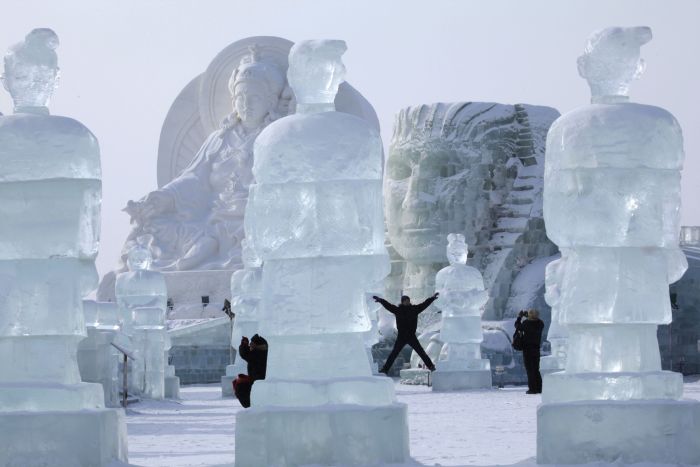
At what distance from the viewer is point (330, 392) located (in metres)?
8.44

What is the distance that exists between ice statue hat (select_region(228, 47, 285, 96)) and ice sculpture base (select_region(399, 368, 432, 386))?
1086 centimetres

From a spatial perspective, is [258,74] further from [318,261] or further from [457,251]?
[318,261]

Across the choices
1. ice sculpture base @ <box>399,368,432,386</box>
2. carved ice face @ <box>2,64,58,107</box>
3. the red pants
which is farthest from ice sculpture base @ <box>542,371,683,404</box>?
ice sculpture base @ <box>399,368,432,386</box>

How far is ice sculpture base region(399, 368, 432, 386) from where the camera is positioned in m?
21.2

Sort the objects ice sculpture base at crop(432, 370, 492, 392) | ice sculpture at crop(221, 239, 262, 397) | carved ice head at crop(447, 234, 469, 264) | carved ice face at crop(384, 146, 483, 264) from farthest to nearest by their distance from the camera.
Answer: carved ice face at crop(384, 146, 483, 264) → carved ice head at crop(447, 234, 469, 264) → ice sculpture base at crop(432, 370, 492, 392) → ice sculpture at crop(221, 239, 262, 397)

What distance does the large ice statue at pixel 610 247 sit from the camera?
27.3ft

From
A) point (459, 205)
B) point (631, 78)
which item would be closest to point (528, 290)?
point (459, 205)

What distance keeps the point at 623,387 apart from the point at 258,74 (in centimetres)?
2351

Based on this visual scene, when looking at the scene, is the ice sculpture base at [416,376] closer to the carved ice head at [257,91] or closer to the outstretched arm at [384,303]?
the outstretched arm at [384,303]

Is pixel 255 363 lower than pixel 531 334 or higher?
lower

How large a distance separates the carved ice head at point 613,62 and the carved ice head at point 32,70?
290 centimetres

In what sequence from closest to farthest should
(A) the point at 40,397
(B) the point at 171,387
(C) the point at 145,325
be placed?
1. (A) the point at 40,397
2. (C) the point at 145,325
3. (B) the point at 171,387

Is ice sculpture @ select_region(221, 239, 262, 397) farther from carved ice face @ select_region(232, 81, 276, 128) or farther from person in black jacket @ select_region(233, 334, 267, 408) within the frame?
carved ice face @ select_region(232, 81, 276, 128)

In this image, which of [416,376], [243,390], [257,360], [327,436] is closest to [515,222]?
[416,376]
